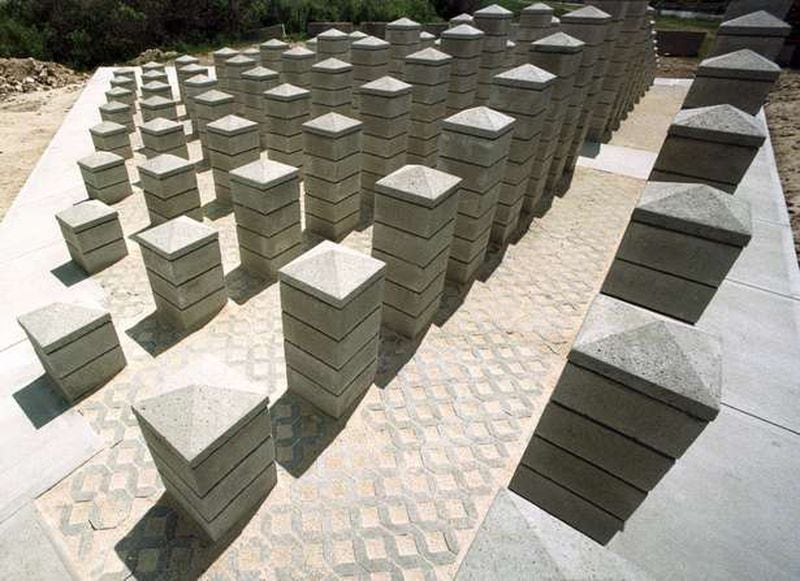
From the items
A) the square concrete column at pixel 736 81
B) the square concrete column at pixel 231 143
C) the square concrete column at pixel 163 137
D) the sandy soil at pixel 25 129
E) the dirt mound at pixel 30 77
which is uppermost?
the square concrete column at pixel 736 81

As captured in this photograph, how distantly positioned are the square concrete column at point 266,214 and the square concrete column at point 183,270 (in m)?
0.91

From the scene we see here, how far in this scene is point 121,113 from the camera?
500 inches

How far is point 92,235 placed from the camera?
23.3 feet

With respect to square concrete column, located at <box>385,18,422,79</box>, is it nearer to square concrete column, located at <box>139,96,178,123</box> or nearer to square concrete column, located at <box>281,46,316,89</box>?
square concrete column, located at <box>281,46,316,89</box>

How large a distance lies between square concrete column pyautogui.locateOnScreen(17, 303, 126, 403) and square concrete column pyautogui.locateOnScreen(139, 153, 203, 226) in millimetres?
3636

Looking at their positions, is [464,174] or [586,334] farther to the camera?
[464,174]

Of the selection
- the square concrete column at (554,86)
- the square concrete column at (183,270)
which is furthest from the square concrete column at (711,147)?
the square concrete column at (183,270)

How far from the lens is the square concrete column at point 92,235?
701 cm

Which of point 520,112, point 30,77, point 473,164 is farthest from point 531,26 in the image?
point 30,77

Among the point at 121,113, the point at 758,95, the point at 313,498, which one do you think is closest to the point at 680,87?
the point at 758,95

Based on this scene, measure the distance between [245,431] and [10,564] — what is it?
236 cm

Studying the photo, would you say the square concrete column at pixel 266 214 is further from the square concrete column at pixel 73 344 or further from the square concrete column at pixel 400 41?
the square concrete column at pixel 400 41

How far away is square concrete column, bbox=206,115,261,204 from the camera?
8.84 m

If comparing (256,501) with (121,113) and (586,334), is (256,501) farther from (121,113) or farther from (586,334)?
(121,113)
